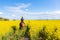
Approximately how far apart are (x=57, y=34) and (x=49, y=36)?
119 cm

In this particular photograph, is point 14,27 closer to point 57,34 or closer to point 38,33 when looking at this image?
point 38,33

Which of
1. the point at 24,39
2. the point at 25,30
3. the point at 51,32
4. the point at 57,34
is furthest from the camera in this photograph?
the point at 25,30

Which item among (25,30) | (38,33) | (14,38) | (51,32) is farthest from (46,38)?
(25,30)

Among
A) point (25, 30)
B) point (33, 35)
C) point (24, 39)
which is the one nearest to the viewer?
point (33, 35)

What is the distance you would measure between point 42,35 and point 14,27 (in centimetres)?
676

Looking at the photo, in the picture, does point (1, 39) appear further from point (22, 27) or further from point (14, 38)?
point (22, 27)

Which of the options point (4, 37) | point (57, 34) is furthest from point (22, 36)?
point (57, 34)

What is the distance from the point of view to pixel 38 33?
78.2ft

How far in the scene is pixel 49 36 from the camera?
814 inches

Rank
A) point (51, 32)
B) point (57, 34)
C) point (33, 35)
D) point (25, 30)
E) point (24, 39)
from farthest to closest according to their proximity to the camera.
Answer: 1. point (25, 30)
2. point (24, 39)
3. point (33, 35)
4. point (51, 32)
5. point (57, 34)

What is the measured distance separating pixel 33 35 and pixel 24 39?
2.50 m

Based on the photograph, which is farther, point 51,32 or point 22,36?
point 22,36

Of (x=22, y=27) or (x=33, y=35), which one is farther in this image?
(x=22, y=27)

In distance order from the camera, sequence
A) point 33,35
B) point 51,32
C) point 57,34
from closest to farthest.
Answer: point 57,34
point 51,32
point 33,35
